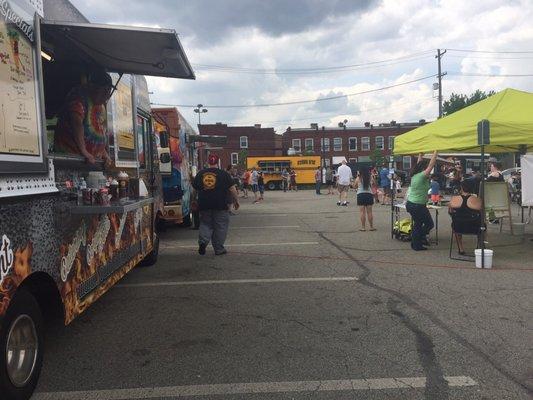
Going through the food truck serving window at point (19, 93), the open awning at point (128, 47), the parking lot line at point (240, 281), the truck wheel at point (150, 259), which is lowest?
the parking lot line at point (240, 281)

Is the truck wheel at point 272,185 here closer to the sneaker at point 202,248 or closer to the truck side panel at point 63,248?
the sneaker at point 202,248

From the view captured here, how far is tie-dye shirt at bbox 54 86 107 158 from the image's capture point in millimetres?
4711

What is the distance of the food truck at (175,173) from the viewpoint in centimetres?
1109

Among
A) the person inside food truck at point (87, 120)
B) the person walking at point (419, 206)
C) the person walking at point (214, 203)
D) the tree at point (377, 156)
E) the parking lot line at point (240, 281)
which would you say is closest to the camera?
the person inside food truck at point (87, 120)

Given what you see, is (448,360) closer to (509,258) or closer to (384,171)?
(509,258)

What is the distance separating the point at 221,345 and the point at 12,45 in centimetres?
283

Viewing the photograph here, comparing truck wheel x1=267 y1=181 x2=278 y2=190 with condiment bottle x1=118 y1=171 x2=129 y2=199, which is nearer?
condiment bottle x1=118 y1=171 x2=129 y2=199

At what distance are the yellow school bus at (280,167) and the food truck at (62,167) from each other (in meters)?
34.4

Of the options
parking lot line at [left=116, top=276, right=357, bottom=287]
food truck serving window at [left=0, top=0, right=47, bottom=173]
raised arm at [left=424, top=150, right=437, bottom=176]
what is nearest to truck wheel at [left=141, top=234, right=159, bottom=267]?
parking lot line at [left=116, top=276, right=357, bottom=287]

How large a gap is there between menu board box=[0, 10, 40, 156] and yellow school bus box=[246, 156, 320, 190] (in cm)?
3744

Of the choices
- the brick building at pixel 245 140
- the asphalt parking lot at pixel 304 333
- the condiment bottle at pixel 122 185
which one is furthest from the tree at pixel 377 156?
the condiment bottle at pixel 122 185

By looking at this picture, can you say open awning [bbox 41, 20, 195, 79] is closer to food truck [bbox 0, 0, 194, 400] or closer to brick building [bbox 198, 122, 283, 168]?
food truck [bbox 0, 0, 194, 400]

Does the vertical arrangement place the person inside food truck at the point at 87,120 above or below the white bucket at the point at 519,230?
above

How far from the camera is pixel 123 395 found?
11.1ft
